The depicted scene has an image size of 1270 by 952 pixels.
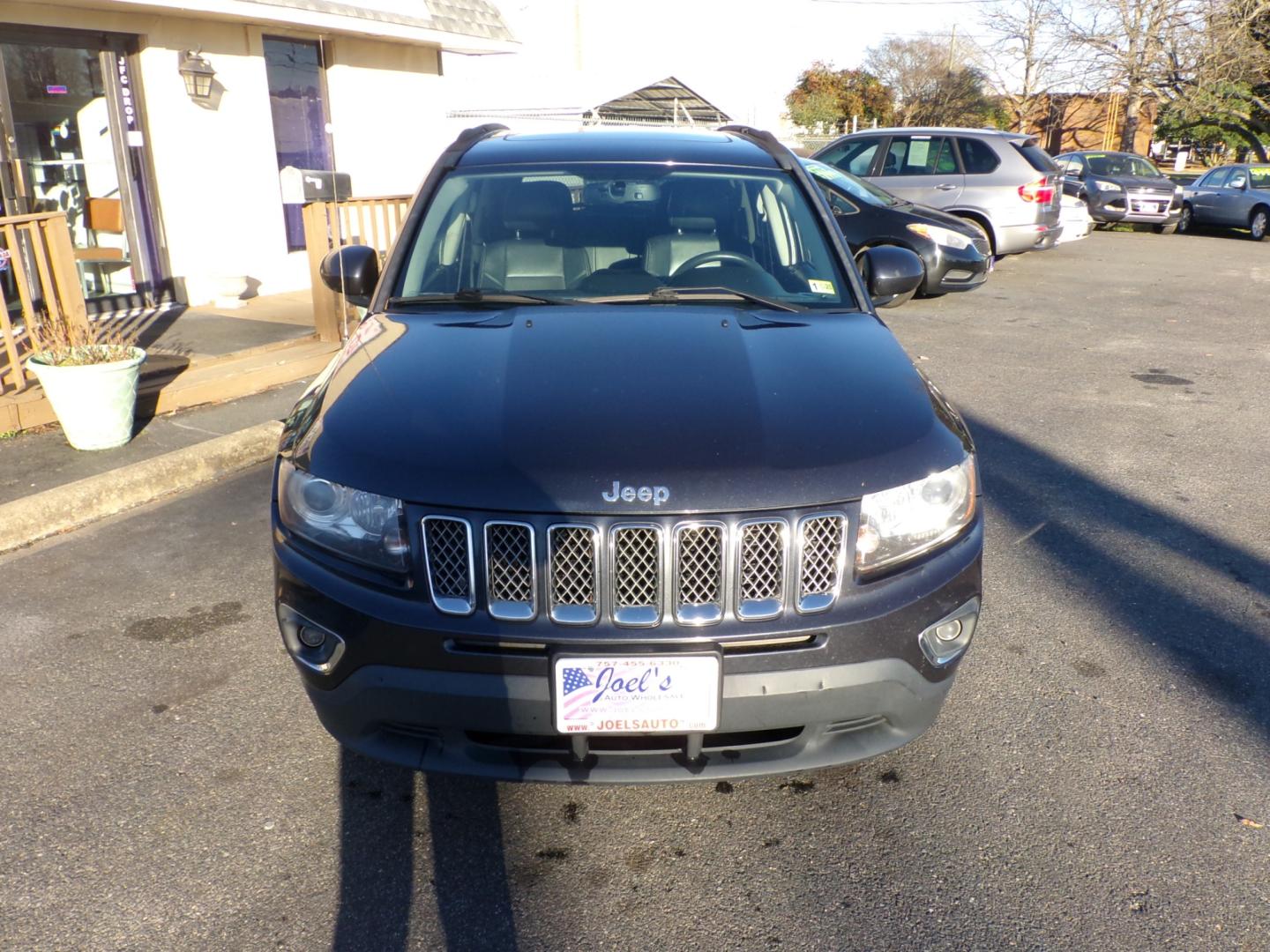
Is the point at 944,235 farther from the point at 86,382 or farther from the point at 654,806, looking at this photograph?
the point at 654,806

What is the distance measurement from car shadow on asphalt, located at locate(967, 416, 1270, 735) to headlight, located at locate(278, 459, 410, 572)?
2772 mm

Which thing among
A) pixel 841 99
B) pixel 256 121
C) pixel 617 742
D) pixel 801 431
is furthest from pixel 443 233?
pixel 841 99

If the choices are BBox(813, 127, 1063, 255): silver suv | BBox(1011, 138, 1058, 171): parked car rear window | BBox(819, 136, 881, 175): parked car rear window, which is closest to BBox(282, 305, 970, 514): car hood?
BBox(813, 127, 1063, 255): silver suv

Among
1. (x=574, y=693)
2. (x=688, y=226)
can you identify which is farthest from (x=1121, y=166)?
(x=574, y=693)

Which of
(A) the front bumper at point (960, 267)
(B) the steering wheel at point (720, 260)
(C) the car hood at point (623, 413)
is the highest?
(B) the steering wheel at point (720, 260)

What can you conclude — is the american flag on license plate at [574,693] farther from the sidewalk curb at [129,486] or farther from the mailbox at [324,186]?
the mailbox at [324,186]

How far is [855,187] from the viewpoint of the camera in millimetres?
12062

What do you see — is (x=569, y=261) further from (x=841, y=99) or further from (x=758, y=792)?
(x=841, y=99)

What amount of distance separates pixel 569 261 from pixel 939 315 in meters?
8.41

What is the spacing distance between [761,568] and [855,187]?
10540 mm

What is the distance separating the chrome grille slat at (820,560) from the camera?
2443mm

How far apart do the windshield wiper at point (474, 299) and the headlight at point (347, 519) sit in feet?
3.47

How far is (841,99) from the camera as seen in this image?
46.5m

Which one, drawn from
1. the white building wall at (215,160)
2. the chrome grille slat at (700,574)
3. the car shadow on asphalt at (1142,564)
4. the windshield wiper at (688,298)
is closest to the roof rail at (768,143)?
the windshield wiper at (688,298)
